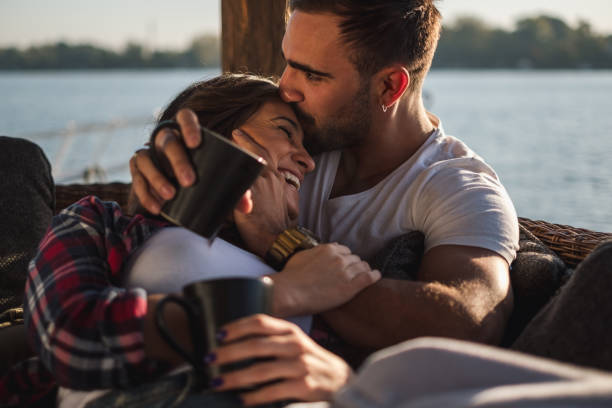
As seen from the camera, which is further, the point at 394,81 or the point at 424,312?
the point at 394,81

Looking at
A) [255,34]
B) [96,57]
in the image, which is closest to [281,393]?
[255,34]

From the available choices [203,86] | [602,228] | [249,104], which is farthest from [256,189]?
[602,228]

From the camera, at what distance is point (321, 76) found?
1.92m

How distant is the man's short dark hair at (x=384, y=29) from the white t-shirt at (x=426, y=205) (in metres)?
0.28

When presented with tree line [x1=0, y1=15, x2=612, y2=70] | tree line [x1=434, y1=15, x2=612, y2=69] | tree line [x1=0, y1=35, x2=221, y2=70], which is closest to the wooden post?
tree line [x1=0, y1=15, x2=612, y2=70]

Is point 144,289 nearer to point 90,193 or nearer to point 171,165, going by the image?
point 171,165

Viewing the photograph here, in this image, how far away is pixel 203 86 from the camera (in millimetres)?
1789

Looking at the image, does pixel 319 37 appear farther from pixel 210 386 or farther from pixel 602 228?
→ pixel 602 228

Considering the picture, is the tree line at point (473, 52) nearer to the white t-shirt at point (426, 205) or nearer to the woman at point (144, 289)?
the white t-shirt at point (426, 205)

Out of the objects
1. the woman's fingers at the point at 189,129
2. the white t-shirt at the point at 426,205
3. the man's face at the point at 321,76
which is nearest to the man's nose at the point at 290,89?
the man's face at the point at 321,76

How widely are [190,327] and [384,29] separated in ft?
4.36

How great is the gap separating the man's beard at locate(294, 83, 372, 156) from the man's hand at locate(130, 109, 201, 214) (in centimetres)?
72

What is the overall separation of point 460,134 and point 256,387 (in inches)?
622

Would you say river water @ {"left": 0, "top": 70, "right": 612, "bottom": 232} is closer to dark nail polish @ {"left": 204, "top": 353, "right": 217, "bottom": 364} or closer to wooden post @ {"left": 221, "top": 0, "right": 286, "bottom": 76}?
wooden post @ {"left": 221, "top": 0, "right": 286, "bottom": 76}
